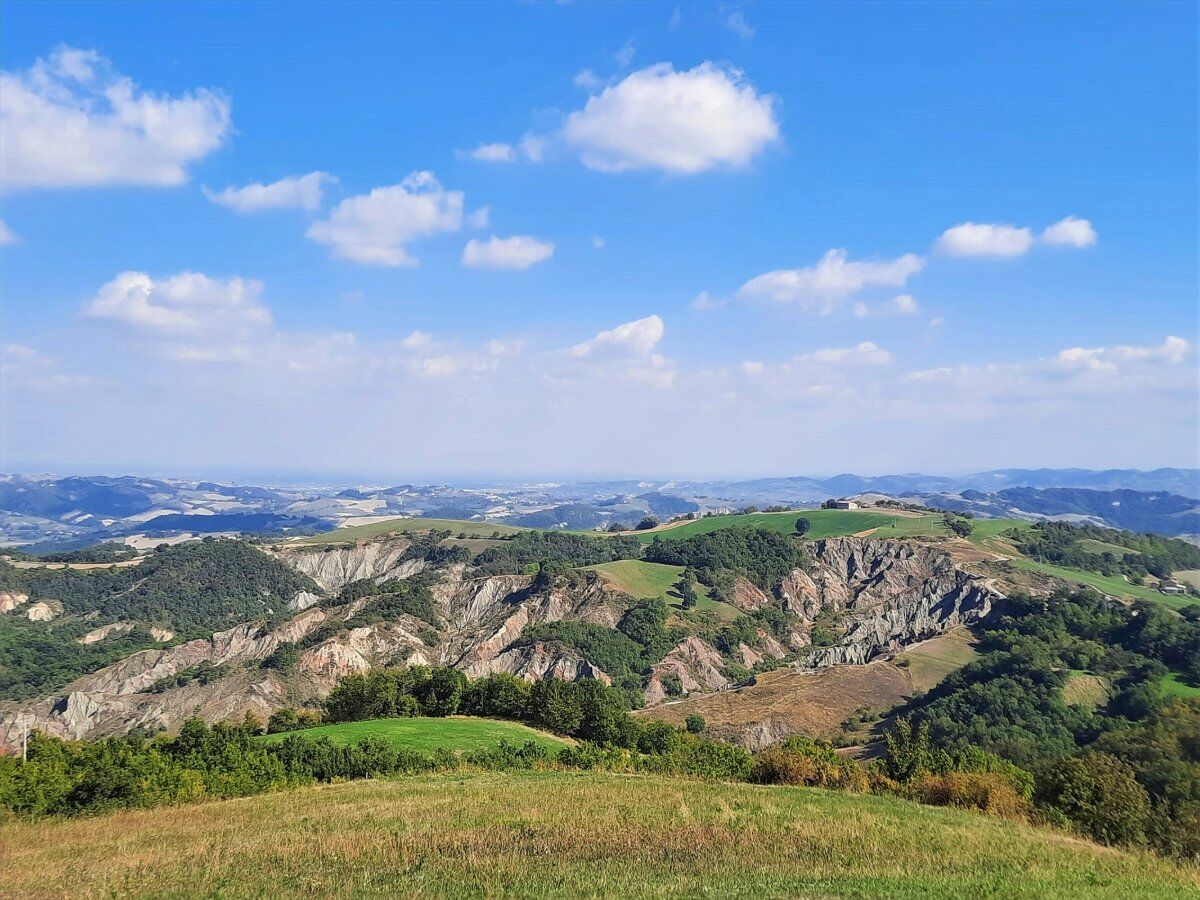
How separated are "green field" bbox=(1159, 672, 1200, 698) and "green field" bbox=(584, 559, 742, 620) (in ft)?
238

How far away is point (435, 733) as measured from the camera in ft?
194

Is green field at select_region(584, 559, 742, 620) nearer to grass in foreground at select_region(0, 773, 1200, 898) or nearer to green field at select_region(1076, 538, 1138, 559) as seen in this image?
green field at select_region(1076, 538, 1138, 559)

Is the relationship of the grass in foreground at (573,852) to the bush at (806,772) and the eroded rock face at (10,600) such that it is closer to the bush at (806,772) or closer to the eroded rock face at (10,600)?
the bush at (806,772)

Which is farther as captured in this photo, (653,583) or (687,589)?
(653,583)

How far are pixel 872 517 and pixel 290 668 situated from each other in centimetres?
16137

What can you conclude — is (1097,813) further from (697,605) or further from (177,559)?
(177,559)

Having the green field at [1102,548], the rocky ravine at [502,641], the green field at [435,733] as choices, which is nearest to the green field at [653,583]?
the rocky ravine at [502,641]

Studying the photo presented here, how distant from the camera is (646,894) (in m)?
15.1

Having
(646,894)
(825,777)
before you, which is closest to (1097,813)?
(825,777)

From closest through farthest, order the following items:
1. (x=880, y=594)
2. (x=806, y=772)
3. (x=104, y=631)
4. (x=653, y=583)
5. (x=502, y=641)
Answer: (x=806, y=772) → (x=502, y=641) → (x=104, y=631) → (x=653, y=583) → (x=880, y=594)

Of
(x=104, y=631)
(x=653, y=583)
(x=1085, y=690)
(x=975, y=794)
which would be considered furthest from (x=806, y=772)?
(x=104, y=631)

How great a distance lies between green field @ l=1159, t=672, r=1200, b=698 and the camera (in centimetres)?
8862

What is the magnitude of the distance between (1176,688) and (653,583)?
91.9 m

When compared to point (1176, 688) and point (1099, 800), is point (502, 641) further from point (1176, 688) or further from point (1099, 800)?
point (1099, 800)
